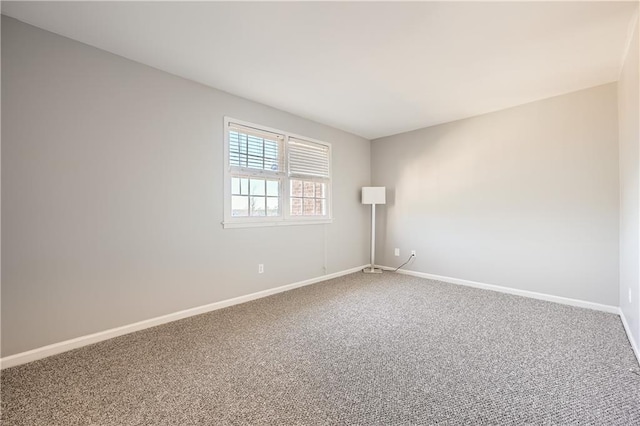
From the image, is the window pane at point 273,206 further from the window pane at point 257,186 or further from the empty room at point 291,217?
the window pane at point 257,186

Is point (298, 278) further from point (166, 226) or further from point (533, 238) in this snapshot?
point (533, 238)

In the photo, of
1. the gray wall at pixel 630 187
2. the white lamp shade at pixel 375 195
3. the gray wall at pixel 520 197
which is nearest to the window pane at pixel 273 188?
the white lamp shade at pixel 375 195

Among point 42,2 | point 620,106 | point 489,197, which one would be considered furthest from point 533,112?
point 42,2

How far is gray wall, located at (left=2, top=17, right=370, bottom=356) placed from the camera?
2.01m

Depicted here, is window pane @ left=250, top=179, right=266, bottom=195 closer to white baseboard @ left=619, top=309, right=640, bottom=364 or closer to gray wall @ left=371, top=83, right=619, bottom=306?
gray wall @ left=371, top=83, right=619, bottom=306

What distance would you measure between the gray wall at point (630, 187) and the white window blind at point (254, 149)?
135 inches

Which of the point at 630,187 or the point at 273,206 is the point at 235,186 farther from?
the point at 630,187

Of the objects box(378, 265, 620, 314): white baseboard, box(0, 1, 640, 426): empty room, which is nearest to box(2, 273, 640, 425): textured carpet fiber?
box(0, 1, 640, 426): empty room

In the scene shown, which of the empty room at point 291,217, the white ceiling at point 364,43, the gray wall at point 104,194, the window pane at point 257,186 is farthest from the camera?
the window pane at point 257,186

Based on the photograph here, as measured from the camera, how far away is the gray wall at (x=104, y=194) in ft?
6.60

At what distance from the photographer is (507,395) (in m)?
1.63

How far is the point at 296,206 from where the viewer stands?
4047 millimetres

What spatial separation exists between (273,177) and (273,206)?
393mm

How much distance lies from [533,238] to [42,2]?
204 inches
